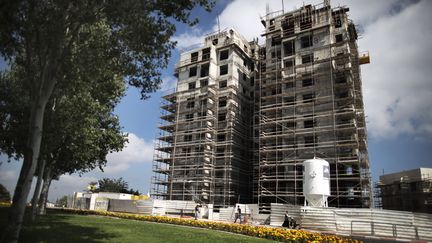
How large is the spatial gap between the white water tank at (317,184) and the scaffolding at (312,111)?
4.94 m

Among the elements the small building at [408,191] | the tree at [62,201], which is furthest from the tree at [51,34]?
the tree at [62,201]

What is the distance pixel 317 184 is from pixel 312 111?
478 inches

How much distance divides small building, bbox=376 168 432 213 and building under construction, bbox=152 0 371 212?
883 cm

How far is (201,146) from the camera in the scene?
45625 mm

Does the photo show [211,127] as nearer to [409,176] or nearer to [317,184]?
[317,184]

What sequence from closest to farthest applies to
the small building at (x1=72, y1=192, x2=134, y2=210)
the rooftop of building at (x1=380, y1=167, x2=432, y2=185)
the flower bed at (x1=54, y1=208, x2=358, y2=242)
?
the flower bed at (x1=54, y1=208, x2=358, y2=242), the rooftop of building at (x1=380, y1=167, x2=432, y2=185), the small building at (x1=72, y1=192, x2=134, y2=210)

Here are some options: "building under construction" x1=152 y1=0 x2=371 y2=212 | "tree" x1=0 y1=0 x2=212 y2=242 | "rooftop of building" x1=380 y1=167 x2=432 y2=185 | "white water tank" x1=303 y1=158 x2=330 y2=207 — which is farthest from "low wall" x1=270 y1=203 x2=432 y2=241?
"rooftop of building" x1=380 y1=167 x2=432 y2=185

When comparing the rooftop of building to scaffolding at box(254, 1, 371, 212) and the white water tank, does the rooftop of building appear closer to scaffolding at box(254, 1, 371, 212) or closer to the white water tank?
scaffolding at box(254, 1, 371, 212)

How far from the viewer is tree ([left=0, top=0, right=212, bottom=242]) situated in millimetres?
9422

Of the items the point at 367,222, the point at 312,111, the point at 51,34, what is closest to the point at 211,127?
the point at 312,111

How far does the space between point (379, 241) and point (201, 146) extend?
3222 cm

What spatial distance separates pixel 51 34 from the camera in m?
9.94

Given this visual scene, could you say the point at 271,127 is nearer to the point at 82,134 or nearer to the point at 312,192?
the point at 312,192

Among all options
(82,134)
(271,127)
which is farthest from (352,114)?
(82,134)
